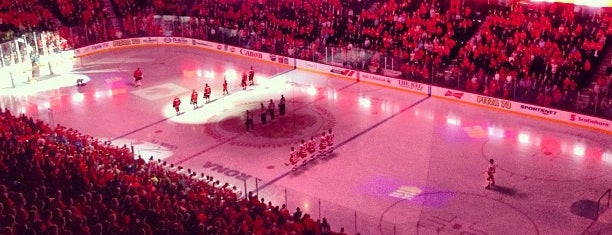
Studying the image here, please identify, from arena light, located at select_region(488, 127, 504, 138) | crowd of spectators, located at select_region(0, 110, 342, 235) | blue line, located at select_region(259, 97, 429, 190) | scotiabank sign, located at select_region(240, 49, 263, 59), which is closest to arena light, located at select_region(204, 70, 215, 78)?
scotiabank sign, located at select_region(240, 49, 263, 59)

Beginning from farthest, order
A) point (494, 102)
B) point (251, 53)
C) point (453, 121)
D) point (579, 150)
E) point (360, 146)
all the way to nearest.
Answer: point (251, 53) → point (494, 102) → point (453, 121) → point (360, 146) → point (579, 150)

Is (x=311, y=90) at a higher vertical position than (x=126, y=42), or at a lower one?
lower

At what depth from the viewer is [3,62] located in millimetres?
41406

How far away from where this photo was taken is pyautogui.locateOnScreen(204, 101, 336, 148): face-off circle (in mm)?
30578

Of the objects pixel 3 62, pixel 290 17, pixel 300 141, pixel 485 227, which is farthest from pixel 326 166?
pixel 3 62

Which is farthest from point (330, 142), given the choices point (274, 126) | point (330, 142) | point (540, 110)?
point (540, 110)

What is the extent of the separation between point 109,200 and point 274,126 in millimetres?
12941

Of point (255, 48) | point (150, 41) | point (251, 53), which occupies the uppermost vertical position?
point (150, 41)

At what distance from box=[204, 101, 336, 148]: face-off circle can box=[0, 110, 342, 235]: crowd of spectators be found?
6.66 meters

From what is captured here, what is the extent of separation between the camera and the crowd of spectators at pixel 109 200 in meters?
18.1

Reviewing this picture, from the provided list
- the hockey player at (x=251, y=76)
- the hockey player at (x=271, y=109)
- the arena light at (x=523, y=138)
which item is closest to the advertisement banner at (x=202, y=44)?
the hockey player at (x=251, y=76)

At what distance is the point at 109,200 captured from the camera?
799 inches

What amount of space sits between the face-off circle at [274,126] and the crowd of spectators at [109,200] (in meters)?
6.66

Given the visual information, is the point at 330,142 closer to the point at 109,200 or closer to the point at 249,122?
the point at 249,122
